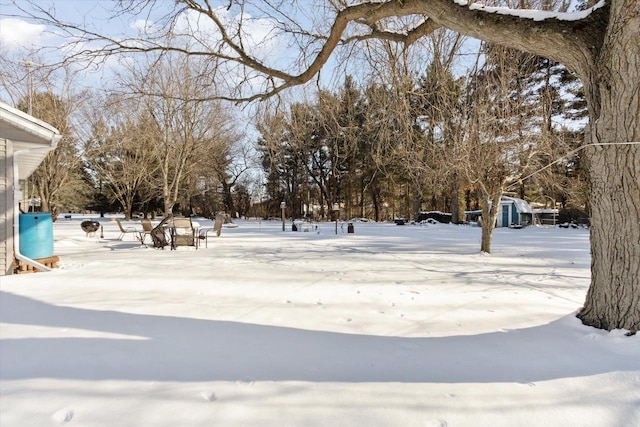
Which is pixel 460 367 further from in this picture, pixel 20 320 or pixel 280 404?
pixel 20 320

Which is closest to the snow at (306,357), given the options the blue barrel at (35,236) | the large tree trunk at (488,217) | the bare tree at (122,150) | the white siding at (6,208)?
the white siding at (6,208)

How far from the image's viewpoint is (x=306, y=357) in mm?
2580

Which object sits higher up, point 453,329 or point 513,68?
point 513,68

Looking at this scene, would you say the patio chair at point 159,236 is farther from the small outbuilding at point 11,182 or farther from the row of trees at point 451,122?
the row of trees at point 451,122

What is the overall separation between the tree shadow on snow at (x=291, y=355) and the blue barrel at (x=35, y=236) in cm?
407

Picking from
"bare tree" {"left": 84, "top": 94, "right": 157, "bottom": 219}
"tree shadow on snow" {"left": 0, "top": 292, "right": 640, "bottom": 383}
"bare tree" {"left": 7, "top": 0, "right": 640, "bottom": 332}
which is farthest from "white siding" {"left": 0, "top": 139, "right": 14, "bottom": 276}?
"bare tree" {"left": 84, "top": 94, "right": 157, "bottom": 219}

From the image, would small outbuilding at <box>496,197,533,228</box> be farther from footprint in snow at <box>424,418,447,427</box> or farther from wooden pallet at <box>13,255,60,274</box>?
footprint in snow at <box>424,418,447,427</box>

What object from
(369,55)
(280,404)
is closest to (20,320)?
(280,404)

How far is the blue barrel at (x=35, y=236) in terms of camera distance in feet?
21.1

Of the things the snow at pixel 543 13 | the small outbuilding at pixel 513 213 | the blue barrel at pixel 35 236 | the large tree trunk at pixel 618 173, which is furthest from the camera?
the small outbuilding at pixel 513 213

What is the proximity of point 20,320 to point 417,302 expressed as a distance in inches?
168

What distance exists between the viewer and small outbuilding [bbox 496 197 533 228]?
25188 mm

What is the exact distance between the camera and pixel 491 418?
6.08 ft

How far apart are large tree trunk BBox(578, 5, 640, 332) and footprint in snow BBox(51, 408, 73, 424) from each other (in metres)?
3.87
